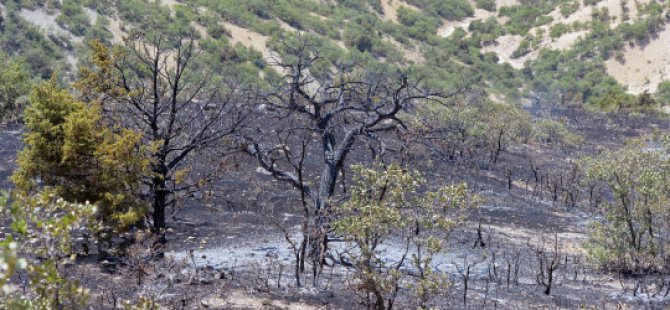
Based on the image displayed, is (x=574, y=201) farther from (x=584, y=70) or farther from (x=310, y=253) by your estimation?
(x=584, y=70)

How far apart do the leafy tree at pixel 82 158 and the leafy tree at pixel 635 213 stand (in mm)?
10569

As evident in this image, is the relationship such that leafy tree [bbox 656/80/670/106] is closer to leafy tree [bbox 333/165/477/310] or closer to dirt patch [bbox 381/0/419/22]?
dirt patch [bbox 381/0/419/22]

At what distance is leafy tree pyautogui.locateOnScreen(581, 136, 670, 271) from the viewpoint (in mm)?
17594

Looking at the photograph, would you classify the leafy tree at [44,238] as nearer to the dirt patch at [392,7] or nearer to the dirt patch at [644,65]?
the dirt patch at [644,65]

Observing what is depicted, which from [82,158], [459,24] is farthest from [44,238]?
[459,24]

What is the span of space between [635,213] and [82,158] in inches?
495

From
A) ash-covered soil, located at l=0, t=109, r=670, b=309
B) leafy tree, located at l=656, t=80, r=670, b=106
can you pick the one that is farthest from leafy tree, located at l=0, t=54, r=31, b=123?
leafy tree, located at l=656, t=80, r=670, b=106

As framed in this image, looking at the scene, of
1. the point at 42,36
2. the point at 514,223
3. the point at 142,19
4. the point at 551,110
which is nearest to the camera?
the point at 514,223

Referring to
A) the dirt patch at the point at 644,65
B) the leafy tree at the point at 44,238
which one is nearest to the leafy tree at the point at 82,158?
the leafy tree at the point at 44,238

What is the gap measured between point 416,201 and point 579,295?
18.1 feet

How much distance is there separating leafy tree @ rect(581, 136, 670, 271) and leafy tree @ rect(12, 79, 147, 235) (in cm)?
1057

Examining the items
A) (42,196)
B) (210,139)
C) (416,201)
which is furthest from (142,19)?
(42,196)

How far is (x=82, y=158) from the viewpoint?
46.1 feet

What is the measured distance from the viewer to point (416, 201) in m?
12.1
